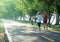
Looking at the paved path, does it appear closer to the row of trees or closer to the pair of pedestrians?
the pair of pedestrians

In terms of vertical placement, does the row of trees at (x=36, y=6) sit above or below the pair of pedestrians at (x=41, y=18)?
above

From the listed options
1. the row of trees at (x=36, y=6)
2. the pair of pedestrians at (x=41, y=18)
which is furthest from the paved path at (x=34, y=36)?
the row of trees at (x=36, y=6)

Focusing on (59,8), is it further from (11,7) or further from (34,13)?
(11,7)

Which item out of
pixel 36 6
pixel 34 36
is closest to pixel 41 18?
pixel 34 36

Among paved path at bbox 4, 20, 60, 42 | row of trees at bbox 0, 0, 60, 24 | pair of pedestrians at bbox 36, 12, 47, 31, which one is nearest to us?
paved path at bbox 4, 20, 60, 42

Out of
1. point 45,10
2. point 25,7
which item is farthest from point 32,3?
point 25,7

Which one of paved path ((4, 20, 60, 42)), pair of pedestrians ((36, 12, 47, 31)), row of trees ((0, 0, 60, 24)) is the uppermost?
row of trees ((0, 0, 60, 24))

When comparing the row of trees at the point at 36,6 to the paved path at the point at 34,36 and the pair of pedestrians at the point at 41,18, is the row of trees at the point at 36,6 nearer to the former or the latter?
the pair of pedestrians at the point at 41,18

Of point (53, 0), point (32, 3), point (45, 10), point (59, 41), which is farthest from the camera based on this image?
point (32, 3)

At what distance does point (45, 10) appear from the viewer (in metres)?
44.4

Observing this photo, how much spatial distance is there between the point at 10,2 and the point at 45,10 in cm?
6036

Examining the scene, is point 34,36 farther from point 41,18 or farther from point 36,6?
point 36,6

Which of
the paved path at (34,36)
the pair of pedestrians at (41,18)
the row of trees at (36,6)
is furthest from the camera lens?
the row of trees at (36,6)

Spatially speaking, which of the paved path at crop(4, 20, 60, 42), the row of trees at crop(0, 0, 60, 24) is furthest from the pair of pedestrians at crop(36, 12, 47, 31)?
the row of trees at crop(0, 0, 60, 24)
